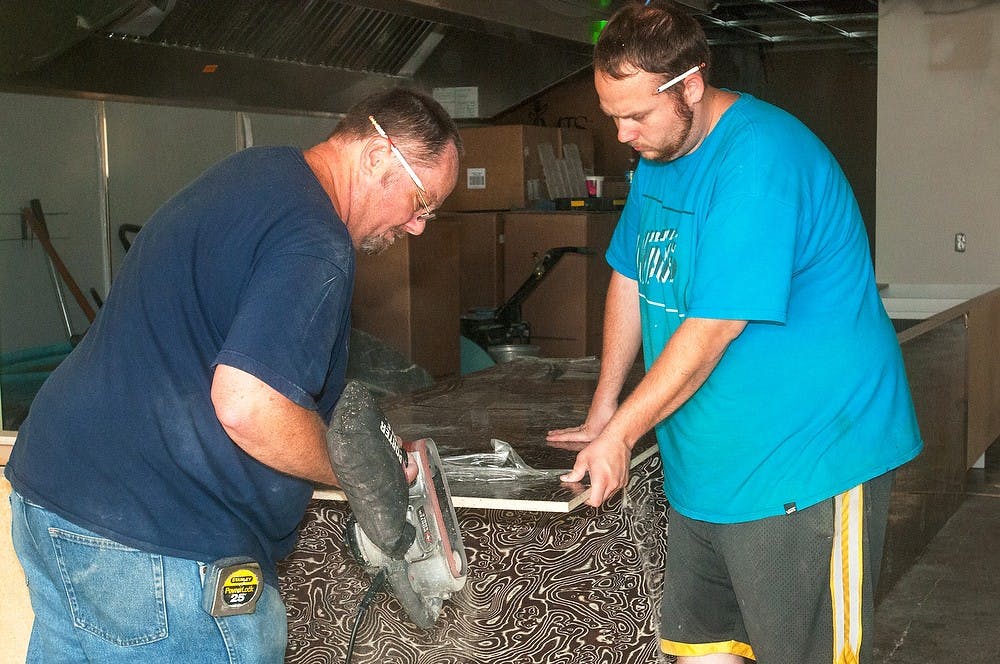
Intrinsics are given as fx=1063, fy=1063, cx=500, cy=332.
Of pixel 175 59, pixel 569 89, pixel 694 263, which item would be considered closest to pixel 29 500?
pixel 694 263

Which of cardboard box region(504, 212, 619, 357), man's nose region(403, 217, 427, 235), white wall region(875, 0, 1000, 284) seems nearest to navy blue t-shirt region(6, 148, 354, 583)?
man's nose region(403, 217, 427, 235)

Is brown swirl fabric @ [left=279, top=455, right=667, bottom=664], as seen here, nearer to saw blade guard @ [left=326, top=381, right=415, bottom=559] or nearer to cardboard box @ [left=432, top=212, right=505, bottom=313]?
saw blade guard @ [left=326, top=381, right=415, bottom=559]

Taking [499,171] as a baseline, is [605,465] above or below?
below

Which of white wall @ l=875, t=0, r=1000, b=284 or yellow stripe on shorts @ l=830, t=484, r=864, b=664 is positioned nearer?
yellow stripe on shorts @ l=830, t=484, r=864, b=664

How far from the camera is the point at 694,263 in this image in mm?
1710

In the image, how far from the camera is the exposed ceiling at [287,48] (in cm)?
350

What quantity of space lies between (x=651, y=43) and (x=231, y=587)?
102 cm

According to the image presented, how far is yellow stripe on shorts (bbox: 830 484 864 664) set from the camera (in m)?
1.71

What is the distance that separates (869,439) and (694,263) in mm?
404

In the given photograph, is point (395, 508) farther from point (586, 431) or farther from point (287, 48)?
point (287, 48)

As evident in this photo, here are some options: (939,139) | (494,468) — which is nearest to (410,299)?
(494,468)

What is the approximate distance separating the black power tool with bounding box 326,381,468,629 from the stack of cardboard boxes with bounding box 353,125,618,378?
2.71m

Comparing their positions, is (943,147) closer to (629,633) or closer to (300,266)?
(629,633)

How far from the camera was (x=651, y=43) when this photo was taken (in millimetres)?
1668
